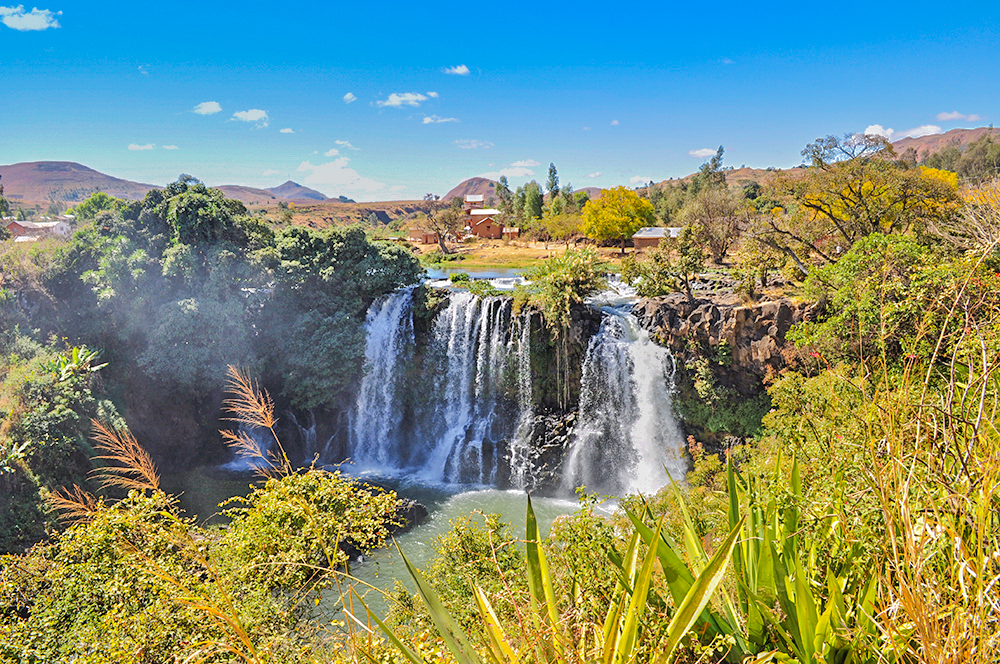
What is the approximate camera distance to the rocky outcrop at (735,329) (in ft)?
49.2

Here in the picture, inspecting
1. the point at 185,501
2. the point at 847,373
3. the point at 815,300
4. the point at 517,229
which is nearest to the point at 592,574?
the point at 847,373

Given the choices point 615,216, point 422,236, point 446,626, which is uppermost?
point 422,236

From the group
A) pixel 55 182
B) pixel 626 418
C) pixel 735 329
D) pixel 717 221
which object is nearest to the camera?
pixel 735 329

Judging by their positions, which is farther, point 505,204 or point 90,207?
point 505,204

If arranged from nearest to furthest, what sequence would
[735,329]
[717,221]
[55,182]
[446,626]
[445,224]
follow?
[446,626] → [735,329] → [717,221] → [445,224] → [55,182]

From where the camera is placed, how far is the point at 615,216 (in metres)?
36.5

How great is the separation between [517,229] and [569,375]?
35.4m

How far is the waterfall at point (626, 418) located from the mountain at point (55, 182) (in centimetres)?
14868

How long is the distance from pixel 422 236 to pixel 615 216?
1984cm

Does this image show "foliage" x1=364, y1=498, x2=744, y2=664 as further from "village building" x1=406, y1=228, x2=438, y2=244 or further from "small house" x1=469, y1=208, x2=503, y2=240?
"small house" x1=469, y1=208, x2=503, y2=240

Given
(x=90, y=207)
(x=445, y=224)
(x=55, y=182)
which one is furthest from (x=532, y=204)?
(x=55, y=182)

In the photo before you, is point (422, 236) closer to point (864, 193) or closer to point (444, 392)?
point (444, 392)

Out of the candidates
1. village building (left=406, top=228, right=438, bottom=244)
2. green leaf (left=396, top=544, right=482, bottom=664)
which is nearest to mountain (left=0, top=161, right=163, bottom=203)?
village building (left=406, top=228, right=438, bottom=244)

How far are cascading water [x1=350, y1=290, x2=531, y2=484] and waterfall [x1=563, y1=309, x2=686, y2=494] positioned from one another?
2.55 m
